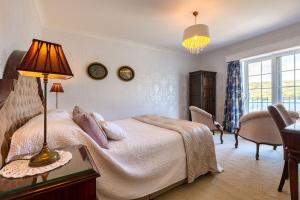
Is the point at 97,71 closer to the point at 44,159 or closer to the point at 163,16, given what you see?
the point at 163,16

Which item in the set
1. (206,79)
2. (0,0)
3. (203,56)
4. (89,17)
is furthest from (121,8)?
(203,56)

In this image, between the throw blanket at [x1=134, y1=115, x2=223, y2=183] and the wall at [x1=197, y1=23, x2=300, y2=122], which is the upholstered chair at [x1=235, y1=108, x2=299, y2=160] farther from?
the wall at [x1=197, y1=23, x2=300, y2=122]

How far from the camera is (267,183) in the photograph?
1.95 meters

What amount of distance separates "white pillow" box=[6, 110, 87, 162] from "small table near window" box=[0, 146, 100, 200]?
364mm

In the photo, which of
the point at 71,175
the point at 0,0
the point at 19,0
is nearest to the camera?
the point at 71,175

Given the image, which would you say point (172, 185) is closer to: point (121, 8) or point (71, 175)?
point (71, 175)

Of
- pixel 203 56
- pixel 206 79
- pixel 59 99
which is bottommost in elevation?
pixel 59 99

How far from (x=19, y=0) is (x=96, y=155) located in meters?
1.77

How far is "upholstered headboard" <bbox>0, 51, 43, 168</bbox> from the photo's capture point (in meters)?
0.99

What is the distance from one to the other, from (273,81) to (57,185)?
15.1ft

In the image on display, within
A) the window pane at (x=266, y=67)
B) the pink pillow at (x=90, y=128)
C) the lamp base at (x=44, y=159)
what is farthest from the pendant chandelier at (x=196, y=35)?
the window pane at (x=266, y=67)

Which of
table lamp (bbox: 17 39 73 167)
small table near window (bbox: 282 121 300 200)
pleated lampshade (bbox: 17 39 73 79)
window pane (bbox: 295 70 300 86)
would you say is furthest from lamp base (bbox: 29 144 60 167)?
window pane (bbox: 295 70 300 86)

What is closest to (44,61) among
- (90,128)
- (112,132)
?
(90,128)

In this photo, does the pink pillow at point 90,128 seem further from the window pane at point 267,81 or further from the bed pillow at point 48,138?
the window pane at point 267,81
